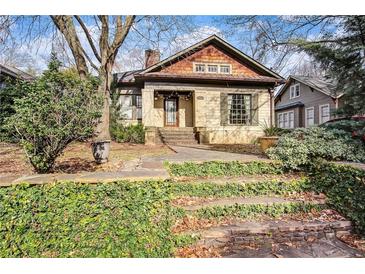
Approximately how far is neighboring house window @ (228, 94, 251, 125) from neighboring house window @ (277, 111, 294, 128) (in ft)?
30.4

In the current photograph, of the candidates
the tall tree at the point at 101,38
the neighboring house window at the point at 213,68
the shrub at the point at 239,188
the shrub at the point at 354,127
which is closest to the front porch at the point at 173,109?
the neighboring house window at the point at 213,68

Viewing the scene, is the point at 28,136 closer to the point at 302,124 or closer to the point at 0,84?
the point at 0,84

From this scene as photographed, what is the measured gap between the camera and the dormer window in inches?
502

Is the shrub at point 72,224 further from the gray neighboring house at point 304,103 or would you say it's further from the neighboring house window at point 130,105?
the gray neighboring house at point 304,103

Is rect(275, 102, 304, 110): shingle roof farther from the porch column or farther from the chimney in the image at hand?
the porch column

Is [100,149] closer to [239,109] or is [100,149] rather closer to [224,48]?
[239,109]

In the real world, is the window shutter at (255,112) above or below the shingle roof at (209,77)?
below

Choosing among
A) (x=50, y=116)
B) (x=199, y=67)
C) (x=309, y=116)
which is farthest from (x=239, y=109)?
(x=50, y=116)

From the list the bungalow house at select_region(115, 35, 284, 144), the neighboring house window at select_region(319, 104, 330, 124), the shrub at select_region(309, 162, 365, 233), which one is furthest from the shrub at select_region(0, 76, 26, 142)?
the neighboring house window at select_region(319, 104, 330, 124)

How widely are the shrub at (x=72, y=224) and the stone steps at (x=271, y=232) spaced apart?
0.61 m

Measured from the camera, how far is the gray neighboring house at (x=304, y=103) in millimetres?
16347

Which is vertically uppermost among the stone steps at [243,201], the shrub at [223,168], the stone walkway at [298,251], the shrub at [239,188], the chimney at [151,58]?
the chimney at [151,58]

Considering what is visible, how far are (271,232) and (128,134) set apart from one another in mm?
8320
